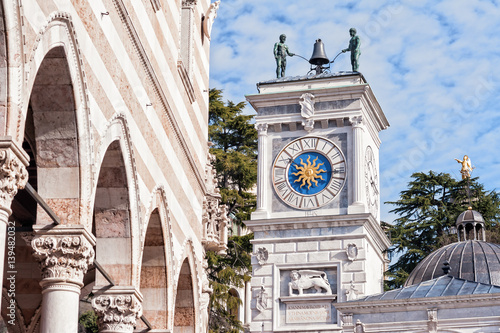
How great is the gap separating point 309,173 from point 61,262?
2604cm

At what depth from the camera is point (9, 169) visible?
8367 millimetres

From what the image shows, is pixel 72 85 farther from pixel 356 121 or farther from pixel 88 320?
pixel 356 121

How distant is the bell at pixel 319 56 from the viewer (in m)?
38.3

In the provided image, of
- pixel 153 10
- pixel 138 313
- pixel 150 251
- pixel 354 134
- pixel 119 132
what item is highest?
pixel 354 134

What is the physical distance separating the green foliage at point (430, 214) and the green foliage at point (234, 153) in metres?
8.52

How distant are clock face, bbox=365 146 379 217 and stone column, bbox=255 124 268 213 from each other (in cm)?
373

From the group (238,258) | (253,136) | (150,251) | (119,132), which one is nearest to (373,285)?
(238,258)

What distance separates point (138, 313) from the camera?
12516mm

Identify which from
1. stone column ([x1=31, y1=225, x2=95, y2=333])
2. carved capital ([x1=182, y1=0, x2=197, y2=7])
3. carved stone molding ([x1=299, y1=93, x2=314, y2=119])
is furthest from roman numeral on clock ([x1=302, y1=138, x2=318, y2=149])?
stone column ([x1=31, y1=225, x2=95, y2=333])

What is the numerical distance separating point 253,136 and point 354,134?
7.66 metres

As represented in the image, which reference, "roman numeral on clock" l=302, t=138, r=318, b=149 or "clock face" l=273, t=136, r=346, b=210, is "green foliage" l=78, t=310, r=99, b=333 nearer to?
"clock face" l=273, t=136, r=346, b=210

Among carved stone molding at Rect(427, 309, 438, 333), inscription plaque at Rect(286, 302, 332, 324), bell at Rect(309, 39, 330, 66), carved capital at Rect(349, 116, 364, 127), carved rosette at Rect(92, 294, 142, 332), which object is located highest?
bell at Rect(309, 39, 330, 66)

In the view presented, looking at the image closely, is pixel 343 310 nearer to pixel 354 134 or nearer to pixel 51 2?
pixel 354 134

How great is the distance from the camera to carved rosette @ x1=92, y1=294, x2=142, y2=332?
12266mm
